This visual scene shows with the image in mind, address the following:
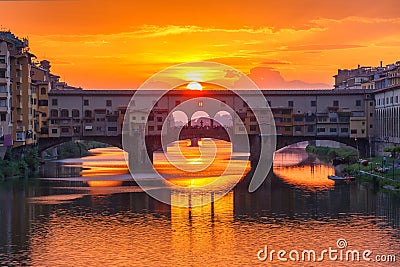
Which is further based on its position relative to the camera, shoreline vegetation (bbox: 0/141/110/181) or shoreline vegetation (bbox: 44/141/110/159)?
shoreline vegetation (bbox: 44/141/110/159)

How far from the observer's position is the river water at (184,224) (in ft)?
92.8

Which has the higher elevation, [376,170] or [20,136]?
[20,136]

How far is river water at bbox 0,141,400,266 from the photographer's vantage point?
28.3m

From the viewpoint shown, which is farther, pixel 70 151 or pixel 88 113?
pixel 70 151

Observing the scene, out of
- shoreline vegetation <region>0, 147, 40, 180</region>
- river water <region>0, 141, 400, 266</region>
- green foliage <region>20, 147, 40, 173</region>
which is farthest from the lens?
green foliage <region>20, 147, 40, 173</region>

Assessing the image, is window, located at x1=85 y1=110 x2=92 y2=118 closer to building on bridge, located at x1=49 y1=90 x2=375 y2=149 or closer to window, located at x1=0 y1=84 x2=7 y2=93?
building on bridge, located at x1=49 y1=90 x2=375 y2=149

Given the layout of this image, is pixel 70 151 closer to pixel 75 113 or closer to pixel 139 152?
pixel 75 113

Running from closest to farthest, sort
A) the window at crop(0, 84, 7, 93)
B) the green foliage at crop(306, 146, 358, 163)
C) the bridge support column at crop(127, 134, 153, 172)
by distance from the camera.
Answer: the window at crop(0, 84, 7, 93), the green foliage at crop(306, 146, 358, 163), the bridge support column at crop(127, 134, 153, 172)

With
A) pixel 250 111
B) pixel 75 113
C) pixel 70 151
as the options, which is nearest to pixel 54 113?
pixel 75 113

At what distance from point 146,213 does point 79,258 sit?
36.3ft

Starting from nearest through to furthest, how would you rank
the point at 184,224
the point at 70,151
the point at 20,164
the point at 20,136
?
the point at 184,224 → the point at 20,164 → the point at 20,136 → the point at 70,151

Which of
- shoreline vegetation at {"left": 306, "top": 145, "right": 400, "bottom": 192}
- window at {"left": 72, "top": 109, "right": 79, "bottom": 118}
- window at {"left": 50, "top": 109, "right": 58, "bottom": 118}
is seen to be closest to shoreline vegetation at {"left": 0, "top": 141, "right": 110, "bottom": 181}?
window at {"left": 50, "top": 109, "right": 58, "bottom": 118}

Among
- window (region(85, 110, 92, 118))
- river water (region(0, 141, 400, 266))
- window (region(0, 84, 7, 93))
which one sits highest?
window (region(0, 84, 7, 93))

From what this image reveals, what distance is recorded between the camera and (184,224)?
3503cm
